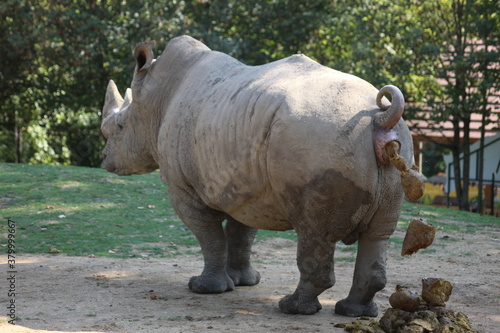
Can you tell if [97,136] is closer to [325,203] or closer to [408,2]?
[408,2]

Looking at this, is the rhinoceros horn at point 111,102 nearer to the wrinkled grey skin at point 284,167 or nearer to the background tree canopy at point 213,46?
the wrinkled grey skin at point 284,167

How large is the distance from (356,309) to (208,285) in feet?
5.04

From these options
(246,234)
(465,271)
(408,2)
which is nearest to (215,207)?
(246,234)

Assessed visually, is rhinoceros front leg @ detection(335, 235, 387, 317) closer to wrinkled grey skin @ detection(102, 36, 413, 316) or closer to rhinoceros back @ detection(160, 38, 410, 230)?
wrinkled grey skin @ detection(102, 36, 413, 316)

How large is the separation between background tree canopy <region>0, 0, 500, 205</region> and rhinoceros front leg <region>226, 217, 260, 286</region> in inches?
377

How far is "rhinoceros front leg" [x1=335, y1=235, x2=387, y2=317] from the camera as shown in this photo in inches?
225

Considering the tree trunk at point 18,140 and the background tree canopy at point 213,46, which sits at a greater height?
the background tree canopy at point 213,46

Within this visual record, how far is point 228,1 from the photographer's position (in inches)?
784

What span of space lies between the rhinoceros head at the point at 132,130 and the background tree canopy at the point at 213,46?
9.56 metres

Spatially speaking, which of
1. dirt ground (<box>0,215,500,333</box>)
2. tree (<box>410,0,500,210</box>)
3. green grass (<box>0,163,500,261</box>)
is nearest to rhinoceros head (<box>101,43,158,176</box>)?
dirt ground (<box>0,215,500,333</box>)

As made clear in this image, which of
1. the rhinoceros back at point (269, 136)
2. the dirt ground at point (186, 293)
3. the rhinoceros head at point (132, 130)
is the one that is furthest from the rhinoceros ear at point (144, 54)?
the dirt ground at point (186, 293)

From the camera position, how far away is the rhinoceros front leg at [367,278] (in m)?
5.72

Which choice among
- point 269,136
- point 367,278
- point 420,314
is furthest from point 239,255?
point 420,314

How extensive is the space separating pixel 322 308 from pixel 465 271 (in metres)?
2.64
